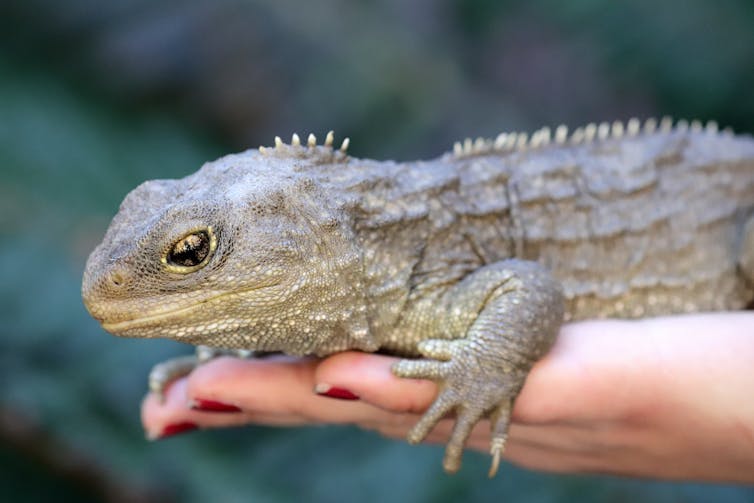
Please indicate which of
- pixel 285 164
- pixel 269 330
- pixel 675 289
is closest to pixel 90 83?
pixel 285 164

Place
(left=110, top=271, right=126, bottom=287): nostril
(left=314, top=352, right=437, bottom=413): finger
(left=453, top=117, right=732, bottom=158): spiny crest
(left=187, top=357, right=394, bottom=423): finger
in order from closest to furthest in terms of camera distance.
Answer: (left=110, top=271, right=126, bottom=287): nostril
(left=314, top=352, right=437, bottom=413): finger
(left=187, top=357, right=394, bottom=423): finger
(left=453, top=117, right=732, bottom=158): spiny crest

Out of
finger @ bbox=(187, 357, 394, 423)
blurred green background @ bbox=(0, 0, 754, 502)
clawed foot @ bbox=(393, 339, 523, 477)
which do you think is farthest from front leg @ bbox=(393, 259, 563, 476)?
blurred green background @ bbox=(0, 0, 754, 502)

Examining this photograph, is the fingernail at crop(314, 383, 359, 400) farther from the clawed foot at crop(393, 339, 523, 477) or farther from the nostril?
the nostril

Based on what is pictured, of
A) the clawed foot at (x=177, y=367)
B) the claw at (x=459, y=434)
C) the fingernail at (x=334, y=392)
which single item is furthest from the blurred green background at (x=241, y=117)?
the fingernail at (x=334, y=392)

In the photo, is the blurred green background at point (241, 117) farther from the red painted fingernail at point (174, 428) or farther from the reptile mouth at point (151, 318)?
the reptile mouth at point (151, 318)

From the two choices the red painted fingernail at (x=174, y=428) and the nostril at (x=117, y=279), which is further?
the red painted fingernail at (x=174, y=428)

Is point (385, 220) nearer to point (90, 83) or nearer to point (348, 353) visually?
point (348, 353)

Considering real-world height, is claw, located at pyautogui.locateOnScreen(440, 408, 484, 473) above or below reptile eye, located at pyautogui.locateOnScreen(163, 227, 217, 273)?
below
